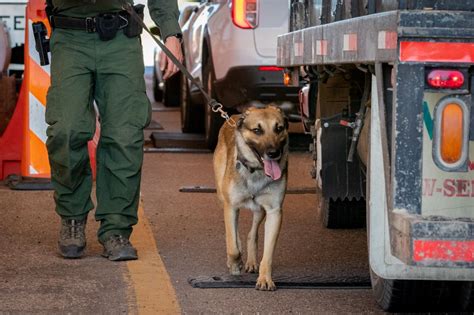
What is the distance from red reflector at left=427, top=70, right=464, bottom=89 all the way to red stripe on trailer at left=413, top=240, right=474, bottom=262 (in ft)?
1.84

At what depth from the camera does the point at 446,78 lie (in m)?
4.58

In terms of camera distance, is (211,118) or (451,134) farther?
(211,118)

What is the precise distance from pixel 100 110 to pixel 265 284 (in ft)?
5.12

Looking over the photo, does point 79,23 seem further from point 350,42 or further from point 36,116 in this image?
point 36,116

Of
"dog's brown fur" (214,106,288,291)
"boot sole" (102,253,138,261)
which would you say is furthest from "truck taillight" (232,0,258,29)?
"dog's brown fur" (214,106,288,291)

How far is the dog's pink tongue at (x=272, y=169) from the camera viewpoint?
20.7 ft

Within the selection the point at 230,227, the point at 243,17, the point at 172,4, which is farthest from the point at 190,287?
the point at 243,17

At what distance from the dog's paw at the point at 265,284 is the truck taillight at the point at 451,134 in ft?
5.43

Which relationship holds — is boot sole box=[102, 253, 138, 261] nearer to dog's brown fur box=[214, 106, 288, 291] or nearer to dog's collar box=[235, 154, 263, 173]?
dog's brown fur box=[214, 106, 288, 291]

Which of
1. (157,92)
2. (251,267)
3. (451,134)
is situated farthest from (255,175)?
(157,92)

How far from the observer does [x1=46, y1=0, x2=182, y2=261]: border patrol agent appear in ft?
22.5

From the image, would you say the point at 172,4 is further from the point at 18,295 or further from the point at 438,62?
the point at 438,62

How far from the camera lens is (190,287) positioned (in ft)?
20.2

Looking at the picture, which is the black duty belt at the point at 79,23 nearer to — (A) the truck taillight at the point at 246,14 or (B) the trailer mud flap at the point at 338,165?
(B) the trailer mud flap at the point at 338,165
